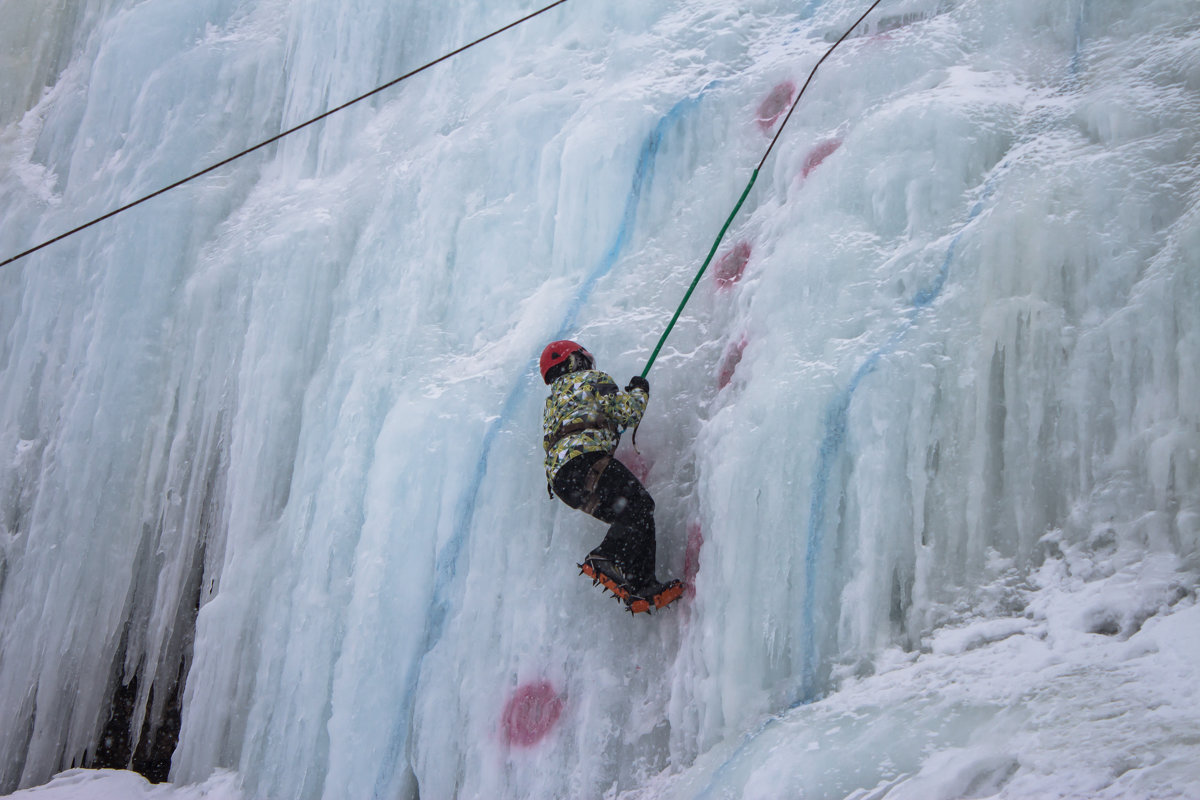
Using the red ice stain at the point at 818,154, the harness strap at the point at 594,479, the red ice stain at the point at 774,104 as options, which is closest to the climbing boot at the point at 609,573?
the harness strap at the point at 594,479

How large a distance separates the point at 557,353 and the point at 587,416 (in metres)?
0.31

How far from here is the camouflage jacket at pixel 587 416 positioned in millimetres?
3254

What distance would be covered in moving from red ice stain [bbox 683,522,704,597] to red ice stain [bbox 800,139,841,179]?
1371 mm

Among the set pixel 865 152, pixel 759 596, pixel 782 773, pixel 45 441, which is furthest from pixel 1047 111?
pixel 45 441

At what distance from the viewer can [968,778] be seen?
2377 millimetres

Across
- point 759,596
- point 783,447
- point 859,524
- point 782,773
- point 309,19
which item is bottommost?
point 782,773

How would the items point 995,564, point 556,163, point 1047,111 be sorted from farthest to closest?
point 556,163 < point 1047,111 < point 995,564

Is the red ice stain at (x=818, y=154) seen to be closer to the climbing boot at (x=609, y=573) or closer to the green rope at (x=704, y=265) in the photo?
the green rope at (x=704, y=265)

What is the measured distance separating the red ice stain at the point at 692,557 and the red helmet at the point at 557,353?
2.31ft

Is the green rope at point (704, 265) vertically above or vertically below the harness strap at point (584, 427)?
above

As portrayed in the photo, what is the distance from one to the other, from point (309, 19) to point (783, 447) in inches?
149

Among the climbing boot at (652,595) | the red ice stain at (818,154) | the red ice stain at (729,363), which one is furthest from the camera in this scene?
the red ice stain at (818,154)

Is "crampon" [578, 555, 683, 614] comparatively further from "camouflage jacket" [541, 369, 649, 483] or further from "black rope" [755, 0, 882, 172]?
"black rope" [755, 0, 882, 172]

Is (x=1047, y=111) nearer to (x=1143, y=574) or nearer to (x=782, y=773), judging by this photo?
(x=1143, y=574)
